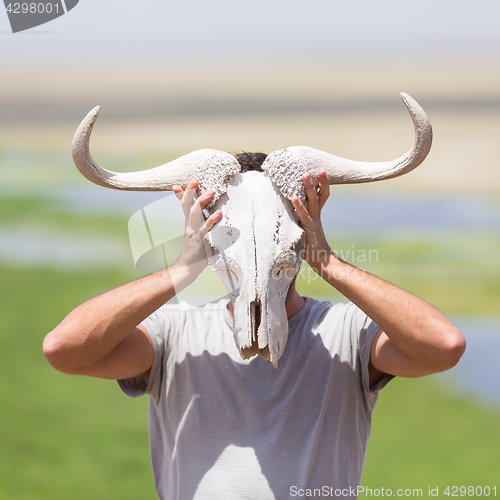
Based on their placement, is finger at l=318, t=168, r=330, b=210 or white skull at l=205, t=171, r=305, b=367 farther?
finger at l=318, t=168, r=330, b=210

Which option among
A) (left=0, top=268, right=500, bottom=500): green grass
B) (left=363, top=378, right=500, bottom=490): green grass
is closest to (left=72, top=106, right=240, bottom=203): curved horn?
(left=0, top=268, right=500, bottom=500): green grass

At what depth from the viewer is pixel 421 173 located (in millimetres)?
16312

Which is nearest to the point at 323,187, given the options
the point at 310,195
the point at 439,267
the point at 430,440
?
the point at 310,195

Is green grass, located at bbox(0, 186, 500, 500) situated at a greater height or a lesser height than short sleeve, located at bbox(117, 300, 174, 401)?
lesser

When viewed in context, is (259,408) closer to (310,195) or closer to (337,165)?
(310,195)

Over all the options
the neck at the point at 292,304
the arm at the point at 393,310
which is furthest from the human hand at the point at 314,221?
the neck at the point at 292,304

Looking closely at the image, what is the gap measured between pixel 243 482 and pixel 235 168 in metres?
1.17

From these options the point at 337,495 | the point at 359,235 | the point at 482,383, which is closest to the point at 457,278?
the point at 359,235

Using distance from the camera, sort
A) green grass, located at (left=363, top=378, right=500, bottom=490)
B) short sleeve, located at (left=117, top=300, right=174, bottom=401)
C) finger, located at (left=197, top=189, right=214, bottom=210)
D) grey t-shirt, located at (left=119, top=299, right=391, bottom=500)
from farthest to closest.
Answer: green grass, located at (left=363, top=378, right=500, bottom=490) → short sleeve, located at (left=117, top=300, right=174, bottom=401) → grey t-shirt, located at (left=119, top=299, right=391, bottom=500) → finger, located at (left=197, top=189, right=214, bottom=210)

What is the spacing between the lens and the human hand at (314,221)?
206cm

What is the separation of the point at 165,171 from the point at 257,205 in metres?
0.39

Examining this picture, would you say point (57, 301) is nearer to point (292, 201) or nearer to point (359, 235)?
point (359, 235)

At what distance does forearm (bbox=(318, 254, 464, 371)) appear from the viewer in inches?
81.4

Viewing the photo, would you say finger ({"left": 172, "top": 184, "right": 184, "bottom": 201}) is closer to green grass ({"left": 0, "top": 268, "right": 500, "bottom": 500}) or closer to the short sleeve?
the short sleeve
